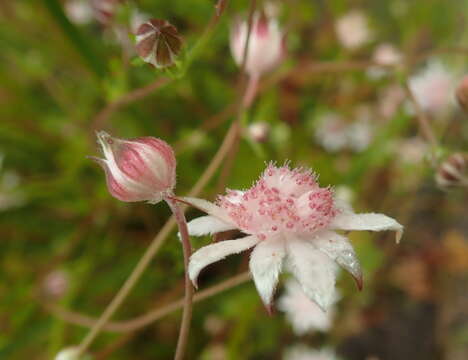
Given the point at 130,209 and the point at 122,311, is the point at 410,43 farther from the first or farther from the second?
the point at 122,311

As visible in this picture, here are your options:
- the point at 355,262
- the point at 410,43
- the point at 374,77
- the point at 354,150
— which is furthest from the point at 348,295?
the point at 355,262

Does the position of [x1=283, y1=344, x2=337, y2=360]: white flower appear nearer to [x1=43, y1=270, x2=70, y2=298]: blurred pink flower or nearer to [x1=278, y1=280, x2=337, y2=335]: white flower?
[x1=278, y1=280, x2=337, y2=335]: white flower

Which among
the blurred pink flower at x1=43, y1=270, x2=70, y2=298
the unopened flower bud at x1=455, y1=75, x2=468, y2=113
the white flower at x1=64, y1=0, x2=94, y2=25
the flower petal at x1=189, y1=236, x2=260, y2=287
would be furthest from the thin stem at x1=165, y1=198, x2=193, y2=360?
the white flower at x1=64, y1=0, x2=94, y2=25

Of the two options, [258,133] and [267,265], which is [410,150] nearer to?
[258,133]

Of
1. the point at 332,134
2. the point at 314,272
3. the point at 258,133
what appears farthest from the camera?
the point at 332,134

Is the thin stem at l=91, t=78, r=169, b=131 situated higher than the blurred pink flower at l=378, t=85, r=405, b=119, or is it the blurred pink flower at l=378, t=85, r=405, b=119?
the thin stem at l=91, t=78, r=169, b=131

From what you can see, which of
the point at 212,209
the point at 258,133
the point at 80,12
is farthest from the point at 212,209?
the point at 80,12
